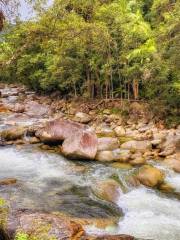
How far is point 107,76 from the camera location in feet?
77.3

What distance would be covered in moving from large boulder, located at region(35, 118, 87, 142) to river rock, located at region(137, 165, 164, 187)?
3456 mm

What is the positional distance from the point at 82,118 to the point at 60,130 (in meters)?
7.16

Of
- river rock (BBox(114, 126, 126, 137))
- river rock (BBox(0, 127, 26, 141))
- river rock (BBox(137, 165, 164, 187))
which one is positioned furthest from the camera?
river rock (BBox(114, 126, 126, 137))

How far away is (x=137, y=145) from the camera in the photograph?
16.5 meters

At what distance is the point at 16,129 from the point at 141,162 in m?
6.80

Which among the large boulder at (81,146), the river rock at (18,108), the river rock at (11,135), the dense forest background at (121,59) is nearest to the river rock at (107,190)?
the large boulder at (81,146)

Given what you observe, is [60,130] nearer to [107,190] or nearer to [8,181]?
[8,181]

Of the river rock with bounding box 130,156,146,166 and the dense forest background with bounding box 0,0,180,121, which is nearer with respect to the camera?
the river rock with bounding box 130,156,146,166

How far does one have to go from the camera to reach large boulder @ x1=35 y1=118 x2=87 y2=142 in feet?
50.1

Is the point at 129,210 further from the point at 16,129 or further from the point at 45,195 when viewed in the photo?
the point at 16,129

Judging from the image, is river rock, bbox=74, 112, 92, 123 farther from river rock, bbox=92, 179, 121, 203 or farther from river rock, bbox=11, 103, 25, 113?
river rock, bbox=92, 179, 121, 203

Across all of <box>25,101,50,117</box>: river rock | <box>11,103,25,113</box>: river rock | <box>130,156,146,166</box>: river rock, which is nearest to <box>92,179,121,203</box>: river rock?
<box>130,156,146,166</box>: river rock

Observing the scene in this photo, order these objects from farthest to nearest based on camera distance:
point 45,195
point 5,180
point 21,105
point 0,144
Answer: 1. point 21,105
2. point 0,144
3. point 5,180
4. point 45,195

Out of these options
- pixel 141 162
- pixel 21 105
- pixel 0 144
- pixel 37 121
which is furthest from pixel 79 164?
pixel 21 105
